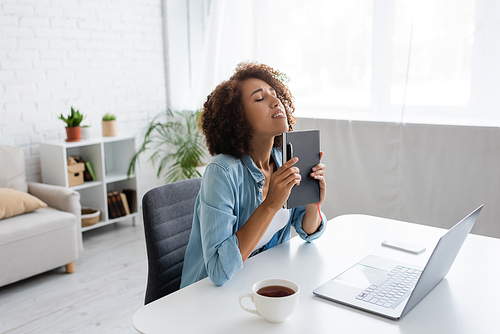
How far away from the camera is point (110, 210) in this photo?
365 cm

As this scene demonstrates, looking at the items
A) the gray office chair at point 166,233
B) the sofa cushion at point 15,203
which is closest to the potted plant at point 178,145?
the sofa cushion at point 15,203

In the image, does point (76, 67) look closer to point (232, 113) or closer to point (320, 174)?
point (232, 113)

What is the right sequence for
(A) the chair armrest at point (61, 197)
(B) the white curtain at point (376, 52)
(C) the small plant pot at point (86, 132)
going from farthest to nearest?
(C) the small plant pot at point (86, 132) → (A) the chair armrest at point (61, 197) → (B) the white curtain at point (376, 52)

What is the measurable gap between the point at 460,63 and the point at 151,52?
2.72 meters

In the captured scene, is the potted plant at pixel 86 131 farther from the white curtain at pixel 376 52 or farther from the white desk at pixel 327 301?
the white desk at pixel 327 301

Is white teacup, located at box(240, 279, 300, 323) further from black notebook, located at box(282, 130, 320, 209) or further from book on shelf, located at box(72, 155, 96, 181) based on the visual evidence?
book on shelf, located at box(72, 155, 96, 181)

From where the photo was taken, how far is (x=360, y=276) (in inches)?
45.4

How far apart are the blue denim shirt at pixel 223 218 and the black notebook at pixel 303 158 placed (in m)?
0.17

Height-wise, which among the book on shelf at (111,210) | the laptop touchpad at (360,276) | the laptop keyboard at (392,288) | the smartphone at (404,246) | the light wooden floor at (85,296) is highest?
the smartphone at (404,246)

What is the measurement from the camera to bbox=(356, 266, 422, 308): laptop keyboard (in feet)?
3.32

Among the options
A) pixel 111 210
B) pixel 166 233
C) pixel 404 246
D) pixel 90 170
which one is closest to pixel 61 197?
pixel 90 170

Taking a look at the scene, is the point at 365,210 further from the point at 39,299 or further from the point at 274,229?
the point at 39,299

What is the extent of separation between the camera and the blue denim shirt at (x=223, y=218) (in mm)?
1142

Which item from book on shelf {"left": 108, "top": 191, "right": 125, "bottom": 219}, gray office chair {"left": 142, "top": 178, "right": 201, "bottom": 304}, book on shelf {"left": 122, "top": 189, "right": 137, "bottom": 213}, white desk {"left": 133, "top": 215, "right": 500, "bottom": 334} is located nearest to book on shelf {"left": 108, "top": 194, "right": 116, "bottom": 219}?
book on shelf {"left": 108, "top": 191, "right": 125, "bottom": 219}
